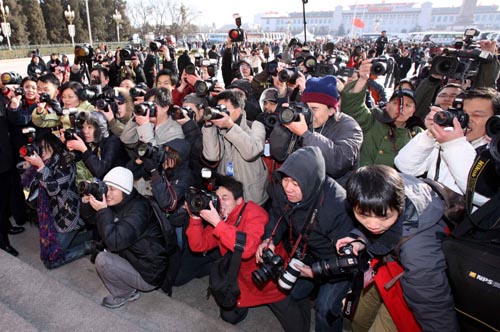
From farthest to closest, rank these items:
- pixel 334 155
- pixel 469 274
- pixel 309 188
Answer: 1. pixel 334 155
2. pixel 309 188
3. pixel 469 274

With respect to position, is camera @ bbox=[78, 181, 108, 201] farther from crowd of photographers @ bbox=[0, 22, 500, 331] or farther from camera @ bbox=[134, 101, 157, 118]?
camera @ bbox=[134, 101, 157, 118]

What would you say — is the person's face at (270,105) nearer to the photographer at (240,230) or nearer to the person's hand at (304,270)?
the photographer at (240,230)

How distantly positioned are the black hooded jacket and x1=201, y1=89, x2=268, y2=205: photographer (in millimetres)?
560

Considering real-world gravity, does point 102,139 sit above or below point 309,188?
above

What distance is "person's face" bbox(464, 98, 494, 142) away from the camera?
233 centimetres

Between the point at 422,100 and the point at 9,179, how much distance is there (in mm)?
4729

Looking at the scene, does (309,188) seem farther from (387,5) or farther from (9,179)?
(387,5)

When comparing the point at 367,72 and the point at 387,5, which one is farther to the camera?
the point at 387,5

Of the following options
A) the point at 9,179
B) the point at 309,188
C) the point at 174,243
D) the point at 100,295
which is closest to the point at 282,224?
the point at 309,188

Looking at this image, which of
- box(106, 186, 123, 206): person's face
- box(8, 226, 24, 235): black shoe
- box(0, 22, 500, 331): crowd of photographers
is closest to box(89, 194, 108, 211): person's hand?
box(0, 22, 500, 331): crowd of photographers

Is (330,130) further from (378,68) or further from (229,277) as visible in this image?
(229,277)

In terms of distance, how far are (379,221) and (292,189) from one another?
0.65 m

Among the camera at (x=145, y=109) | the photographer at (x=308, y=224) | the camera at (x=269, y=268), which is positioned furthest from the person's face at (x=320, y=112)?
the camera at (x=145, y=109)

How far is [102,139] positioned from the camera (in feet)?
11.3
